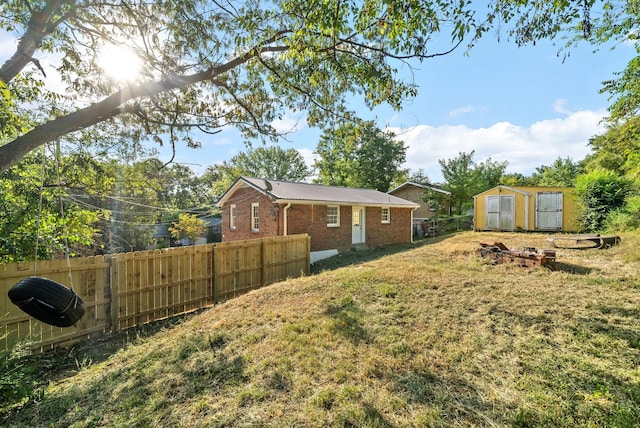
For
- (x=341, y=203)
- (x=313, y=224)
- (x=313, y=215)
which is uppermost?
(x=341, y=203)

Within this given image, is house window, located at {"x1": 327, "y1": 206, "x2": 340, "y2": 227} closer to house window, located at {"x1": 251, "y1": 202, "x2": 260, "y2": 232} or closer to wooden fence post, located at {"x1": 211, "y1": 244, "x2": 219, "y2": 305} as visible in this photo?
house window, located at {"x1": 251, "y1": 202, "x2": 260, "y2": 232}

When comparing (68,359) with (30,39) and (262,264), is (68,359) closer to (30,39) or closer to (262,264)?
(262,264)

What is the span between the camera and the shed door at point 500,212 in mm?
17297

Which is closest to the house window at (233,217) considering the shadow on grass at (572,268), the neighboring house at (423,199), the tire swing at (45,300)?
the tire swing at (45,300)

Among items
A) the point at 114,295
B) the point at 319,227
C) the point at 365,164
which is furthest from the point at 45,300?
the point at 365,164

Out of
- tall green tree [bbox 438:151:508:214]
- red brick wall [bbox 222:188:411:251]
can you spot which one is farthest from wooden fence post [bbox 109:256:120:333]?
tall green tree [bbox 438:151:508:214]

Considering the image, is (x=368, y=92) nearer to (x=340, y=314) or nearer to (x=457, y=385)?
(x=340, y=314)

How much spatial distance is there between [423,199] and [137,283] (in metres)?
22.1

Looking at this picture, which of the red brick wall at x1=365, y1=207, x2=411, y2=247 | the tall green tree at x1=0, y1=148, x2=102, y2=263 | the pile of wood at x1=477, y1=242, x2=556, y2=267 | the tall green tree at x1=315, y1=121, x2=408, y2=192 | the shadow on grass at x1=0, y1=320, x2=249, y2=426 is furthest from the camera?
the tall green tree at x1=315, y1=121, x2=408, y2=192

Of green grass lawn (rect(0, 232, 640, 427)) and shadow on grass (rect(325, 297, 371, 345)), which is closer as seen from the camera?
green grass lawn (rect(0, 232, 640, 427))

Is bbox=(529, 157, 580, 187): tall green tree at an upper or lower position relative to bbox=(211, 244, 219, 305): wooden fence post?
upper

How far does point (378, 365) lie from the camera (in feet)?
10.2

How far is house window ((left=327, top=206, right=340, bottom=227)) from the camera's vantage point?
14.2 meters

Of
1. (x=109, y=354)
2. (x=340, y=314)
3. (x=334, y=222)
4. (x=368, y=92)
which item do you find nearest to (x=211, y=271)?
(x=109, y=354)
